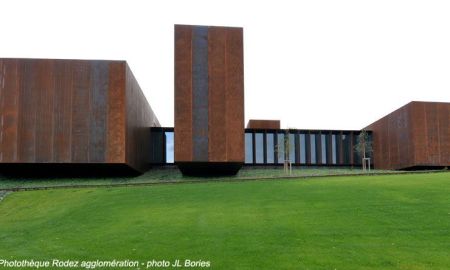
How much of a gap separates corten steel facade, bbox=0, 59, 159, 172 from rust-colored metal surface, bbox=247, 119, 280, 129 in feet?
60.5

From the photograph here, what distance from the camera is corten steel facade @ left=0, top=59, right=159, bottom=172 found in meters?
36.8

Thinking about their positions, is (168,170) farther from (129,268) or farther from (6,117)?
(129,268)

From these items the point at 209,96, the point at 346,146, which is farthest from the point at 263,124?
the point at 209,96

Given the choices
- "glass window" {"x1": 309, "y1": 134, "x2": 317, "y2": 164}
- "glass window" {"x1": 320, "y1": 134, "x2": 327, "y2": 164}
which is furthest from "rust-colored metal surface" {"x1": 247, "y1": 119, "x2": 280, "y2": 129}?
"glass window" {"x1": 320, "y1": 134, "x2": 327, "y2": 164}

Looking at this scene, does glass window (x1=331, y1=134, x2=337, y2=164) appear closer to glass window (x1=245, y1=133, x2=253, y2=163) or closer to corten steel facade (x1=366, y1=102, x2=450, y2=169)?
glass window (x1=245, y1=133, x2=253, y2=163)

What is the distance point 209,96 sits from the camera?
37.1 m

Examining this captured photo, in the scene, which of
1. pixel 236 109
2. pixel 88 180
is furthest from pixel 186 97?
pixel 88 180

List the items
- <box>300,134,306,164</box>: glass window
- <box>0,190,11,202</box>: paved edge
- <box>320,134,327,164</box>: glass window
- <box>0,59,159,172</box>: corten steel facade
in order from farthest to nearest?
<box>320,134,327,164</box>: glass window, <box>300,134,306,164</box>: glass window, <box>0,59,159,172</box>: corten steel facade, <box>0,190,11,202</box>: paved edge

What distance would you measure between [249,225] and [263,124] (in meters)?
36.4

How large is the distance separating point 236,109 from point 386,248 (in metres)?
23.3

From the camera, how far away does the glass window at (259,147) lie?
172 ft

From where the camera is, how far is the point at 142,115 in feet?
153

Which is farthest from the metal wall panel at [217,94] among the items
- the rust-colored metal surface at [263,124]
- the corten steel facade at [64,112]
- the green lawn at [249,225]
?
the rust-colored metal surface at [263,124]

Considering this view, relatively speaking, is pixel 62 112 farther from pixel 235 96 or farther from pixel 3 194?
pixel 235 96
